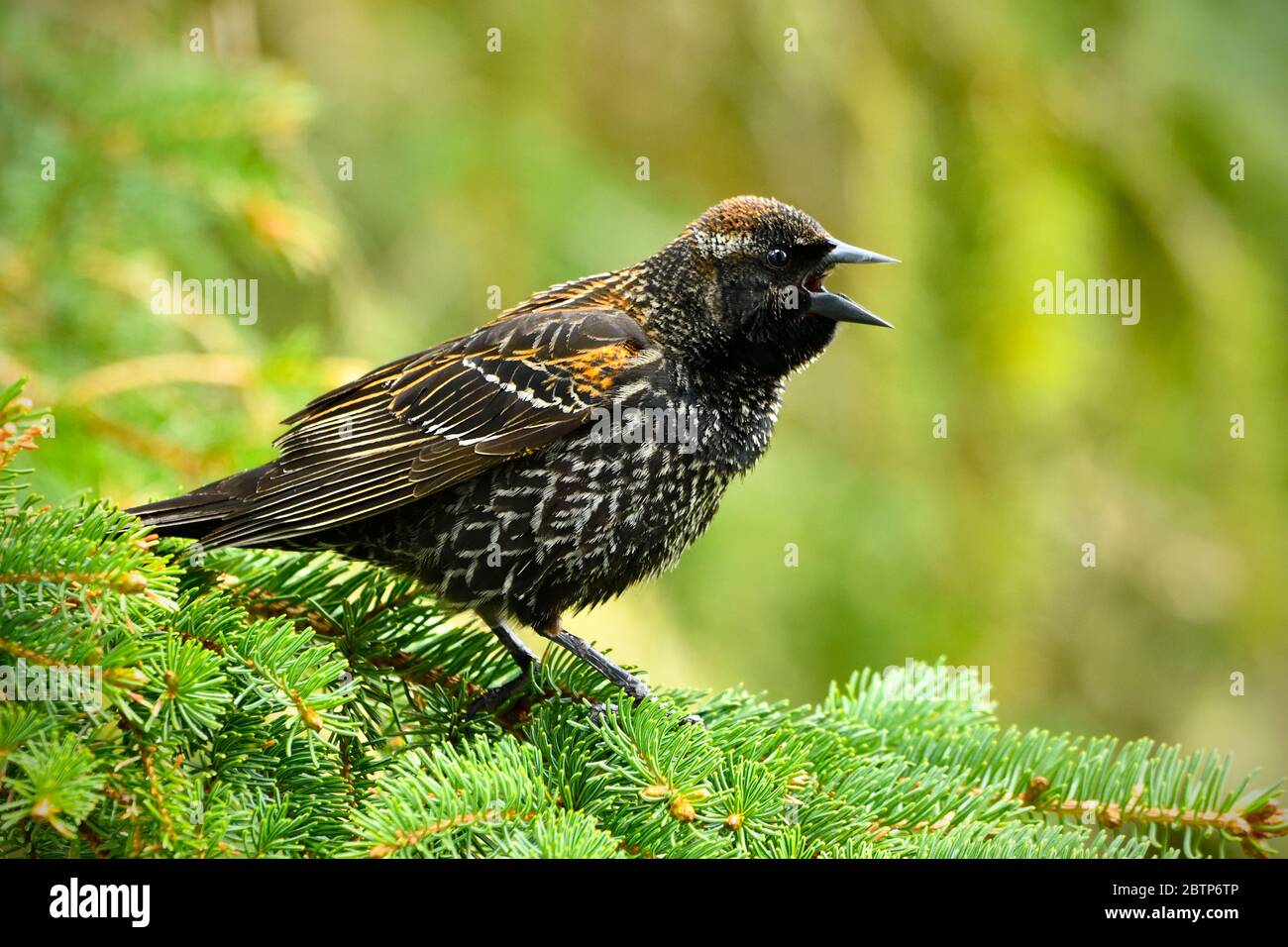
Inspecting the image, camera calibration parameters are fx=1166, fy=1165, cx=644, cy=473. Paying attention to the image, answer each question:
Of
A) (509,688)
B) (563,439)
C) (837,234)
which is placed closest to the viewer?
(509,688)

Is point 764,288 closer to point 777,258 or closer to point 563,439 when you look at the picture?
point 777,258

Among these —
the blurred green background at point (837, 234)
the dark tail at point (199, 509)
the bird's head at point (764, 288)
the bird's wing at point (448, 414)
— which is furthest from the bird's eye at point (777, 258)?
the dark tail at point (199, 509)

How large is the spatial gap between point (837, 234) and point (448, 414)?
2668 millimetres

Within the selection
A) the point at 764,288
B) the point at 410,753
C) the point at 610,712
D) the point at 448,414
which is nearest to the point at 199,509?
the point at 448,414

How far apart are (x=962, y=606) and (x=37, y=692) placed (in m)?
3.04

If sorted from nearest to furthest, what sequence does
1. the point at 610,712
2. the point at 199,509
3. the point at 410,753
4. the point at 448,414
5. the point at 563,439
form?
the point at 410,753, the point at 610,712, the point at 199,509, the point at 563,439, the point at 448,414

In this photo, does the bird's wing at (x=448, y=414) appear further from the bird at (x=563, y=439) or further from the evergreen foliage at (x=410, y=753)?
the evergreen foliage at (x=410, y=753)

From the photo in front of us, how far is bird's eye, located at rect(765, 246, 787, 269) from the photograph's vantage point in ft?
10.9

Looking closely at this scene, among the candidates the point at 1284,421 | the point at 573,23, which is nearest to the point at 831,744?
the point at 1284,421

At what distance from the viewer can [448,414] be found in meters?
3.27

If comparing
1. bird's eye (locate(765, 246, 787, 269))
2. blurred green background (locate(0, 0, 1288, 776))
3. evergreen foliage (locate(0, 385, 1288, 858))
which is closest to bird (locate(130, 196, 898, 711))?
bird's eye (locate(765, 246, 787, 269))

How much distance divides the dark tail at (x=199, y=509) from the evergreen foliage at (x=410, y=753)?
0.11 meters

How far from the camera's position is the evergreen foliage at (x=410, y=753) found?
1.91 meters

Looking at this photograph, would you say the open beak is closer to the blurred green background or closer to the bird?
the bird
